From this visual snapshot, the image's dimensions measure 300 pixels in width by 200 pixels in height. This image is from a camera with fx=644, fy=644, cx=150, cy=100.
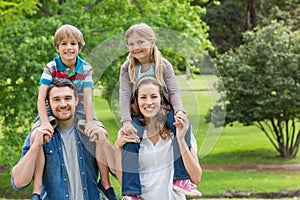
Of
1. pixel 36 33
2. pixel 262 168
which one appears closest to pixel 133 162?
pixel 36 33

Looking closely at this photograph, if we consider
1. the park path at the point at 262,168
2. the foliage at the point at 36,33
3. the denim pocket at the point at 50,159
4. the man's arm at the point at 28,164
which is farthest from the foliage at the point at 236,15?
the man's arm at the point at 28,164

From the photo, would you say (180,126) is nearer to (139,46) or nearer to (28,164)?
(139,46)

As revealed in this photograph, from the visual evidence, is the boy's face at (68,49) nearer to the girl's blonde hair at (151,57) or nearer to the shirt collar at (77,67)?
the shirt collar at (77,67)

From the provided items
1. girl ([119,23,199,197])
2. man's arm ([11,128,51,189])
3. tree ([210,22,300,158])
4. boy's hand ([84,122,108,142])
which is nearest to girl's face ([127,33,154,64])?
girl ([119,23,199,197])

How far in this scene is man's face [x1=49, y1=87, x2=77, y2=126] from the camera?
136 inches

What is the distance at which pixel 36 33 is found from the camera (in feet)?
43.9

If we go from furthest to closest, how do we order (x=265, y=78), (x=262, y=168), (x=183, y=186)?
(x=262, y=168) < (x=265, y=78) < (x=183, y=186)

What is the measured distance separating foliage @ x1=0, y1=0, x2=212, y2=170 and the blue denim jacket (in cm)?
845

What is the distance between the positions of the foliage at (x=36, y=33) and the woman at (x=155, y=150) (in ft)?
28.0

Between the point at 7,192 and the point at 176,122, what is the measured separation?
12662mm

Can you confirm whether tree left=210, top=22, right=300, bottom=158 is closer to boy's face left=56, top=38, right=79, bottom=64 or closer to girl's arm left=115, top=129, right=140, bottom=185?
boy's face left=56, top=38, right=79, bottom=64

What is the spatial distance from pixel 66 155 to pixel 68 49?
1.97 ft

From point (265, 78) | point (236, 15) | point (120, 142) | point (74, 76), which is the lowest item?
point (120, 142)

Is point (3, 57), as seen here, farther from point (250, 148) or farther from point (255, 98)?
point (250, 148)
